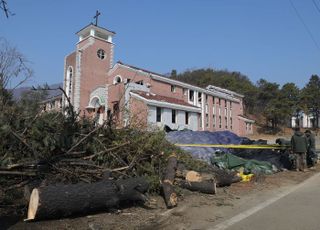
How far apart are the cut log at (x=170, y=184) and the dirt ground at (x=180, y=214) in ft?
0.56

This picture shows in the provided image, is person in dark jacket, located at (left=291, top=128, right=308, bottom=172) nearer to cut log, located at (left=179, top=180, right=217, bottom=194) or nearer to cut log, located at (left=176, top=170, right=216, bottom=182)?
cut log, located at (left=176, top=170, right=216, bottom=182)

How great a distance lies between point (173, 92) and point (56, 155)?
117ft

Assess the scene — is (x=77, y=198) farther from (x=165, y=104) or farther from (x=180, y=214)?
(x=165, y=104)

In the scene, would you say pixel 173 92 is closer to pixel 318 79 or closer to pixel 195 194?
pixel 195 194

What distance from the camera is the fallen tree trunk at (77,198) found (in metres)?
6.38

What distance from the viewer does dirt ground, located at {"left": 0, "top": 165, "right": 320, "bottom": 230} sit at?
21.9ft

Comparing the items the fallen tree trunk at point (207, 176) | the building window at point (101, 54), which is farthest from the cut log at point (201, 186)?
the building window at point (101, 54)

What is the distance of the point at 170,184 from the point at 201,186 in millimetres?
1283

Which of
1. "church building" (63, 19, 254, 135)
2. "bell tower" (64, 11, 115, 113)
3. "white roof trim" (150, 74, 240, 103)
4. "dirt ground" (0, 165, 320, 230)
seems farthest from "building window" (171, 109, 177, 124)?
"dirt ground" (0, 165, 320, 230)

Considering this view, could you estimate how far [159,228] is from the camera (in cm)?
675

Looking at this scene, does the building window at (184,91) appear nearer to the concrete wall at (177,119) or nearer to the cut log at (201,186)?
the concrete wall at (177,119)

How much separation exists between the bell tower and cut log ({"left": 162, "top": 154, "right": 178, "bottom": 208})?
33.2m


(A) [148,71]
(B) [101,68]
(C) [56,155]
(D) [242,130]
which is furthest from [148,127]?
(D) [242,130]

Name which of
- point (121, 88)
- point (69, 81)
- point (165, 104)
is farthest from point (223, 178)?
point (69, 81)
